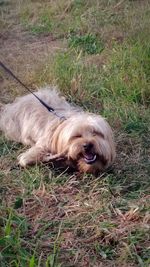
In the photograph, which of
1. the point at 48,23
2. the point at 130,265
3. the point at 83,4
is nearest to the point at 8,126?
the point at 130,265

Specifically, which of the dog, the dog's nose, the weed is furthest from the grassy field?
the dog's nose

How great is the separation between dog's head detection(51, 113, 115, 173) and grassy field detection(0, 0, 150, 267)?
0.13 m

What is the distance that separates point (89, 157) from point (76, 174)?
1.00 ft

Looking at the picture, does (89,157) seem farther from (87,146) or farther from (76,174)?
(76,174)

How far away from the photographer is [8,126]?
5.95 meters

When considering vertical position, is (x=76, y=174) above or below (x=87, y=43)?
above

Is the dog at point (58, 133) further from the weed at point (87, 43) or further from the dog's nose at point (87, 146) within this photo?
the weed at point (87, 43)

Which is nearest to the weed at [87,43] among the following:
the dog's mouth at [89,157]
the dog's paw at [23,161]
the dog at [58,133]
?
the dog at [58,133]

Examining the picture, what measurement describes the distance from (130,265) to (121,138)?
2052 mm

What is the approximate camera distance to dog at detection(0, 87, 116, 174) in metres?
4.75

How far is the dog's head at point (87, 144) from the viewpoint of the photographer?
471 centimetres

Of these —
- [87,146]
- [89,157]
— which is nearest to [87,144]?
[87,146]

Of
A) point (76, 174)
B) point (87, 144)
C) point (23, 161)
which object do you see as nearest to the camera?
point (87, 144)

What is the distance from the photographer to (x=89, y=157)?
15.5ft
